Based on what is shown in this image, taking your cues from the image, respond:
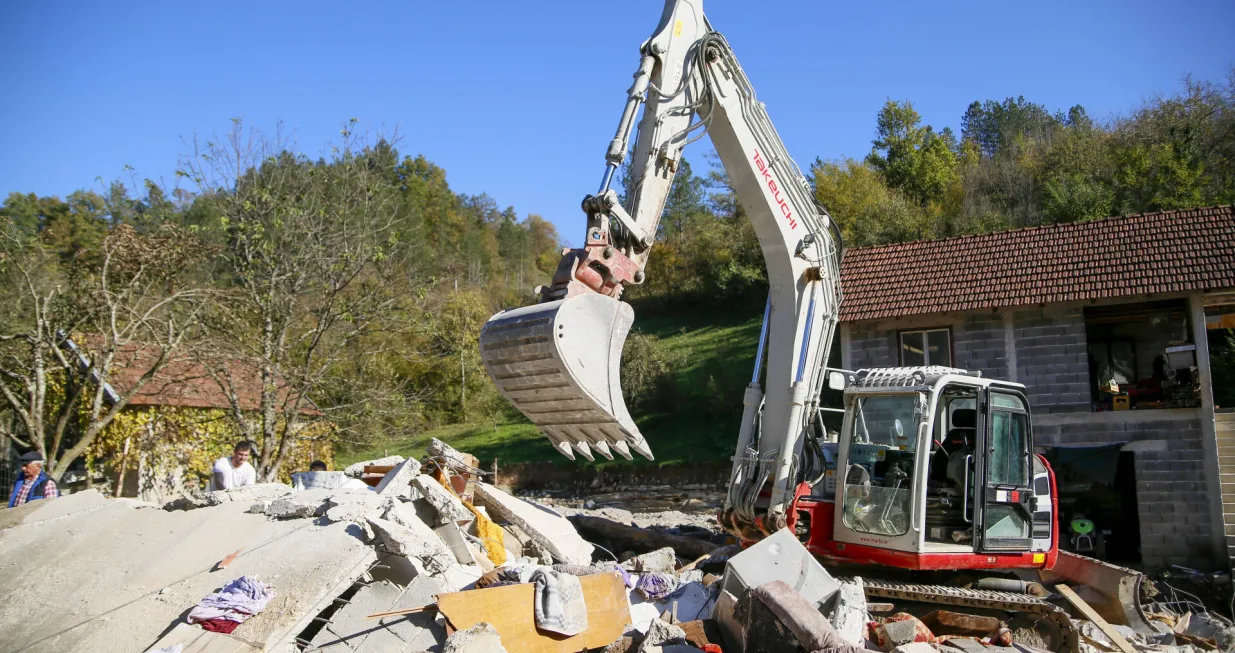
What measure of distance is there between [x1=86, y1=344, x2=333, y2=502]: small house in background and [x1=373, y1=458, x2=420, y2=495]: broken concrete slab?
6.84 metres

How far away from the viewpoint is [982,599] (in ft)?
25.4

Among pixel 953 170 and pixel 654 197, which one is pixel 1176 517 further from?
pixel 953 170

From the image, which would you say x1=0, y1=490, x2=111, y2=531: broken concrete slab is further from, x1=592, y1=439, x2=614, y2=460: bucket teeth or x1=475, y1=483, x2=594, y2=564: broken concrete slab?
x1=592, y1=439, x2=614, y2=460: bucket teeth

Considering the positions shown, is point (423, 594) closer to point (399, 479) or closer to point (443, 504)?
point (443, 504)

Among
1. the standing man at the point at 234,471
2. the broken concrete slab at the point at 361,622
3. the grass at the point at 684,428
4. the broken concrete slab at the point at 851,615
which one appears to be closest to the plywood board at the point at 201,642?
the broken concrete slab at the point at 361,622

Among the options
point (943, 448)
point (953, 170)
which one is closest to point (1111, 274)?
point (943, 448)

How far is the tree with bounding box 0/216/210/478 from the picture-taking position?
1298cm

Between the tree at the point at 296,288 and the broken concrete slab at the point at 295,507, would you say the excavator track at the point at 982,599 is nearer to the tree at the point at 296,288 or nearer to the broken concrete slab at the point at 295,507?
the broken concrete slab at the point at 295,507

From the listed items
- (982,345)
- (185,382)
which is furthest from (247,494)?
(982,345)

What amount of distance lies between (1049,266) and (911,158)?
25.3 metres

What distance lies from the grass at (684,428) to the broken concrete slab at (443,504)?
722 inches

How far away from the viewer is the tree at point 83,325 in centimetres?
1298

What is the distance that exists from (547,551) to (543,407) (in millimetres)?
2952

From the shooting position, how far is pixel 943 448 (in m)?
8.51
